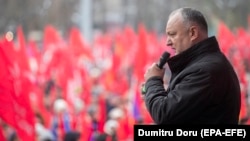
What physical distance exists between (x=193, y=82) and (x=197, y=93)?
0.04 meters

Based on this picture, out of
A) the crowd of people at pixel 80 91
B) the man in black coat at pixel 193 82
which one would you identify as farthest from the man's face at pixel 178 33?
the crowd of people at pixel 80 91

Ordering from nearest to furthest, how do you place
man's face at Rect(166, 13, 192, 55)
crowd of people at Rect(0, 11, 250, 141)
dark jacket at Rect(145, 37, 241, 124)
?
dark jacket at Rect(145, 37, 241, 124)
man's face at Rect(166, 13, 192, 55)
crowd of people at Rect(0, 11, 250, 141)

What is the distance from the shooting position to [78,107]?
6070mm

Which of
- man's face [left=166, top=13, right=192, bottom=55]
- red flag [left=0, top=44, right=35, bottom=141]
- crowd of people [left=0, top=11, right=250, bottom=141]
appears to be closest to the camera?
man's face [left=166, top=13, right=192, bottom=55]

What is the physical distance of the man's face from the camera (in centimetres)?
196

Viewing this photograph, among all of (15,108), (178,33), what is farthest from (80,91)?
(178,33)

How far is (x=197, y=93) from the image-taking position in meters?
1.85

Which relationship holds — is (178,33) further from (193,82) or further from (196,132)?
(196,132)

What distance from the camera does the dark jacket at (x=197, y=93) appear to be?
186 cm

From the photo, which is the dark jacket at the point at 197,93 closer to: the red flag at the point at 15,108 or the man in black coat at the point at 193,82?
the man in black coat at the point at 193,82

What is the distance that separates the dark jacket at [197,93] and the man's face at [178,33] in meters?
0.03

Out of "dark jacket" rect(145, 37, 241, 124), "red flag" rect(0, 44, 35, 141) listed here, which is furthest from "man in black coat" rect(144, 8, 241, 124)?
"red flag" rect(0, 44, 35, 141)

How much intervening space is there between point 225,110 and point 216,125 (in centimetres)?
6

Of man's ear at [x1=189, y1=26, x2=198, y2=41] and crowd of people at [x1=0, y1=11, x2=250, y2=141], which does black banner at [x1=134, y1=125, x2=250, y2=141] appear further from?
crowd of people at [x1=0, y1=11, x2=250, y2=141]
